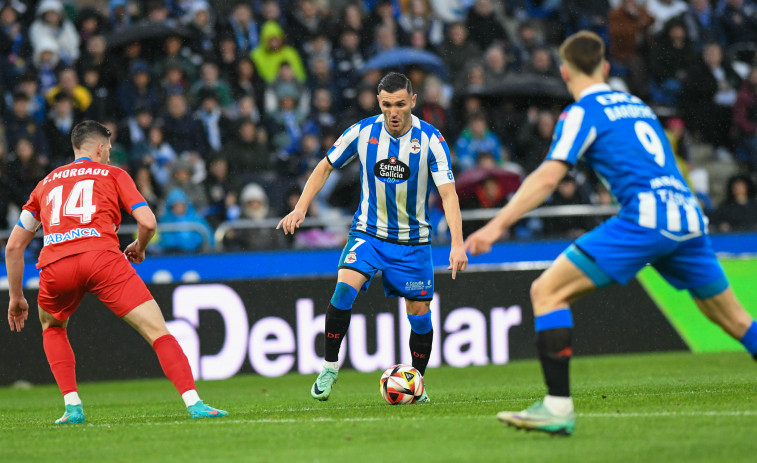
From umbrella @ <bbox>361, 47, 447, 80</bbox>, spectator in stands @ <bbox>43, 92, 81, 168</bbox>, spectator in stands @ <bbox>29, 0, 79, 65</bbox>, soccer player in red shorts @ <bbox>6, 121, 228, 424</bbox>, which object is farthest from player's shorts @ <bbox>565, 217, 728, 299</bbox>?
spectator in stands @ <bbox>29, 0, 79, 65</bbox>

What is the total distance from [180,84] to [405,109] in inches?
341

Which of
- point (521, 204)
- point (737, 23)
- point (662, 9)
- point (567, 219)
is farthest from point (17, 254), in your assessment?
point (737, 23)

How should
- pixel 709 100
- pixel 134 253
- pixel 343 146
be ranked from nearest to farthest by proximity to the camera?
pixel 134 253 → pixel 343 146 → pixel 709 100

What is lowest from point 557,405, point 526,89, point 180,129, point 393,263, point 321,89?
point 557,405

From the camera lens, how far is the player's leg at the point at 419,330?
8.81 meters

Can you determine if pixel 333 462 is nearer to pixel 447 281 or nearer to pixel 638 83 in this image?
pixel 447 281

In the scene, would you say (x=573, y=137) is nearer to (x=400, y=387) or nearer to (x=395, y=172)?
(x=395, y=172)

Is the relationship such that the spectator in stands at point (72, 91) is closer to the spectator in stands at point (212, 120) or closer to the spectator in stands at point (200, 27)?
the spectator in stands at point (212, 120)

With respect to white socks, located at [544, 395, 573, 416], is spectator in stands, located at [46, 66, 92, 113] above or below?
above

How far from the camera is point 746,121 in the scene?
17.5 meters

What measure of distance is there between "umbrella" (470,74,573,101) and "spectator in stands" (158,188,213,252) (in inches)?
189

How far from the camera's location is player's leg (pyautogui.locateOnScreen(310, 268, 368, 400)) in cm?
847

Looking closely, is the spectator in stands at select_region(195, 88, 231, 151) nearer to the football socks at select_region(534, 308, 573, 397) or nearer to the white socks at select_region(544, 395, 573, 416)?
the football socks at select_region(534, 308, 573, 397)

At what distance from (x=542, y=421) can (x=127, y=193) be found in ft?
11.1
